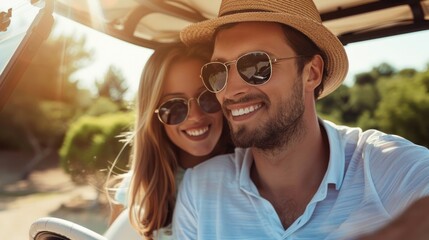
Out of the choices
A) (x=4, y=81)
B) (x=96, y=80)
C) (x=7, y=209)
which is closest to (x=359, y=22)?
(x=4, y=81)

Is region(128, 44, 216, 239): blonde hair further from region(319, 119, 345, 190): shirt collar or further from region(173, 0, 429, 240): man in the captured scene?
region(319, 119, 345, 190): shirt collar

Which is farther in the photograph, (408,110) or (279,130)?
(408,110)

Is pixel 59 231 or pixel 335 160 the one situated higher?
pixel 59 231

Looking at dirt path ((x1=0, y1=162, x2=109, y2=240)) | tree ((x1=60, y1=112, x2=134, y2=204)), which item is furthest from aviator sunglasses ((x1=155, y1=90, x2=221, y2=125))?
tree ((x1=60, y1=112, x2=134, y2=204))

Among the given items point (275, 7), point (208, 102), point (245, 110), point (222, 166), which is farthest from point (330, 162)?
point (208, 102)

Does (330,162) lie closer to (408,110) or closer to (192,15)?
(192,15)

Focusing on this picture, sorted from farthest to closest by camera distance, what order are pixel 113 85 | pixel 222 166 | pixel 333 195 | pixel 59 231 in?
pixel 113 85 → pixel 222 166 → pixel 333 195 → pixel 59 231

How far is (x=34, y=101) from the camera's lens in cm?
1509

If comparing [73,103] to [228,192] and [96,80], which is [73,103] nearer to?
[96,80]

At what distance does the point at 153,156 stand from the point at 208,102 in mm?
A: 428

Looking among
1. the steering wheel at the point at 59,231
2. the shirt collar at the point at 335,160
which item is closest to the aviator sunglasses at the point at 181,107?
the shirt collar at the point at 335,160

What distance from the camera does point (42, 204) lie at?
11094mm

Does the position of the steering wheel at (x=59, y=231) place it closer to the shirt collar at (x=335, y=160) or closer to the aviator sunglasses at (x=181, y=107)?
the shirt collar at (x=335, y=160)

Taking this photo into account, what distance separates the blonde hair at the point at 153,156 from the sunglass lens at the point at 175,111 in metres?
0.09
